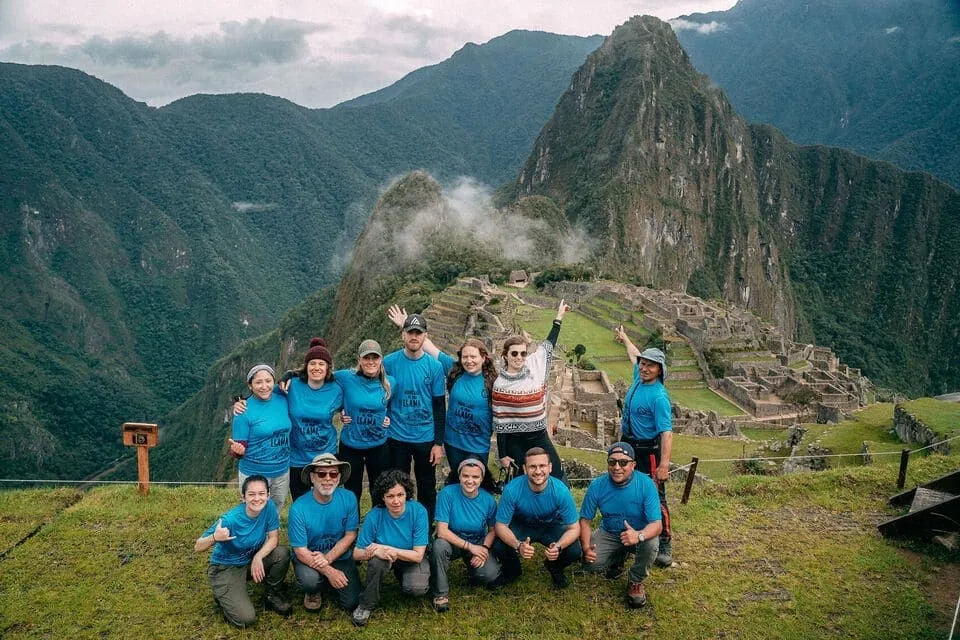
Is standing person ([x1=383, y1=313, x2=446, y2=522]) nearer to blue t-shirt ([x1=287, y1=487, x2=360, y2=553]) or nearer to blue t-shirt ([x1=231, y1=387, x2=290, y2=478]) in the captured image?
blue t-shirt ([x1=287, y1=487, x2=360, y2=553])

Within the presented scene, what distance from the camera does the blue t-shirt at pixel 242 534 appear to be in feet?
20.5

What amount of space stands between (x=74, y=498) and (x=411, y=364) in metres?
5.54

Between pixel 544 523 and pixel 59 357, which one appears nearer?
pixel 544 523

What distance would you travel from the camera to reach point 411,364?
281 inches

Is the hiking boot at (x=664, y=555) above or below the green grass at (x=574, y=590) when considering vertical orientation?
above

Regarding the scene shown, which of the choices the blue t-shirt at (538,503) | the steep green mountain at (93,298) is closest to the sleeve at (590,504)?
the blue t-shirt at (538,503)

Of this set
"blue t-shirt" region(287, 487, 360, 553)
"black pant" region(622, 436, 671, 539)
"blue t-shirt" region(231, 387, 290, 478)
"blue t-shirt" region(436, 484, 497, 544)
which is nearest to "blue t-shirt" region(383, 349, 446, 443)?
"blue t-shirt" region(436, 484, 497, 544)

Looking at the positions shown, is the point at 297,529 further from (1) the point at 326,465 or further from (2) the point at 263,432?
(2) the point at 263,432

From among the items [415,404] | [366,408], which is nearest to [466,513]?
[415,404]

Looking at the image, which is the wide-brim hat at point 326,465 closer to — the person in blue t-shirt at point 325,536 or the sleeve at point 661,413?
the person in blue t-shirt at point 325,536

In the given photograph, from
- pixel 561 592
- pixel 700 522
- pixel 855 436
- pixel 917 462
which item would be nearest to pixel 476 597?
pixel 561 592

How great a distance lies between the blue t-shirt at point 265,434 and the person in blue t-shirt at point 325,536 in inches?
23.8

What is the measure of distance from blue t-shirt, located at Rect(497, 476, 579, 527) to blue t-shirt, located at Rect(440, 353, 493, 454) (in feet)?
2.66

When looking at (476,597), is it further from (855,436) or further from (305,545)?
(855,436)
